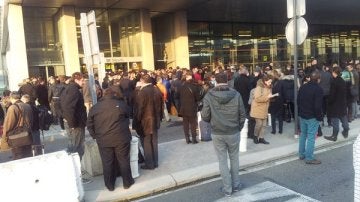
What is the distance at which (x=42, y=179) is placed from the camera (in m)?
5.00

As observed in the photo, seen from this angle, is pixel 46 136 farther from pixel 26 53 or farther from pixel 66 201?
pixel 26 53

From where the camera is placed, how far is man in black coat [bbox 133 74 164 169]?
277 inches

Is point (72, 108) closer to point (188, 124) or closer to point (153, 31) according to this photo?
point (188, 124)

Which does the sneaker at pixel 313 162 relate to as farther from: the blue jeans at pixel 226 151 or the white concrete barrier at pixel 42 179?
the white concrete barrier at pixel 42 179

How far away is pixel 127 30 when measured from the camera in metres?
23.3

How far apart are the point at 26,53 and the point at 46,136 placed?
32.9ft

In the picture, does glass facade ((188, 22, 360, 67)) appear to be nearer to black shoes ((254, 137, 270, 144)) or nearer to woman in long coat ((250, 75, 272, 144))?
woman in long coat ((250, 75, 272, 144))

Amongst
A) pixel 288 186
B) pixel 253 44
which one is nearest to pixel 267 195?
pixel 288 186

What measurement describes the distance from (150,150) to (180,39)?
18.6 m

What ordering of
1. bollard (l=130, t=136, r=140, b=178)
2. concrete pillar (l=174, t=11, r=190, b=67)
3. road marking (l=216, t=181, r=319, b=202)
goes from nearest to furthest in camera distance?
road marking (l=216, t=181, r=319, b=202) < bollard (l=130, t=136, r=140, b=178) < concrete pillar (l=174, t=11, r=190, b=67)

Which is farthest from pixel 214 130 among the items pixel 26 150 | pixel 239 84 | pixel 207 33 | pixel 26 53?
pixel 207 33

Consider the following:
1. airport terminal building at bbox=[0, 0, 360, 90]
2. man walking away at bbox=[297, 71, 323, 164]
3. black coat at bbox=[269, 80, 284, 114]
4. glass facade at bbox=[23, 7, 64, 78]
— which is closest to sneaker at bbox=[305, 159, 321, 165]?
man walking away at bbox=[297, 71, 323, 164]

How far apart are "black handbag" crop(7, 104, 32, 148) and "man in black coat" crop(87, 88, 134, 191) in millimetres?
1512

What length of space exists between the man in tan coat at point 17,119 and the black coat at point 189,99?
362 centimetres
